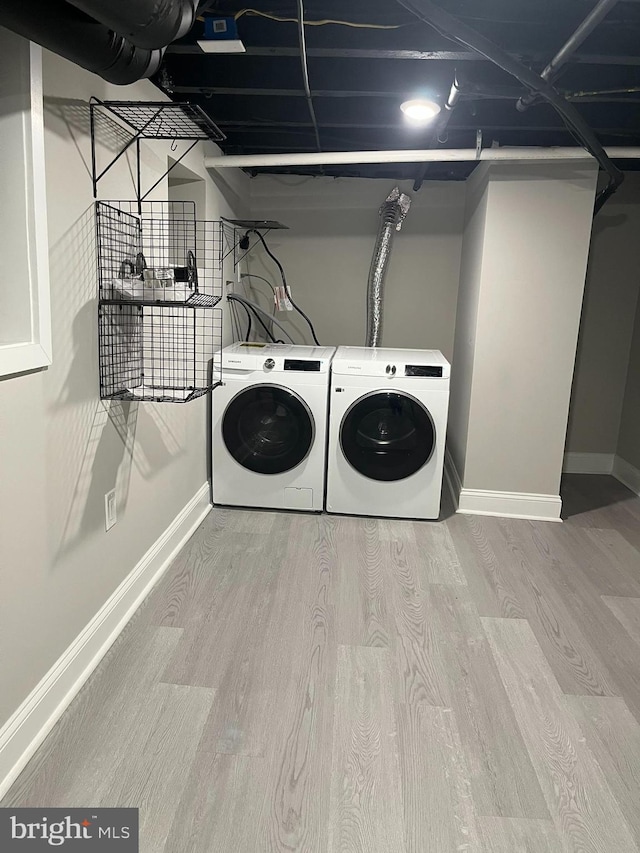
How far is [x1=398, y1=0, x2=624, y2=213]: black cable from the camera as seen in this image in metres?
1.81

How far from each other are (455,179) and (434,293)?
77cm

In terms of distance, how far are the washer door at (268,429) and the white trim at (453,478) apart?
1.00 meters

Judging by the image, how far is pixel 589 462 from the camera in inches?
183

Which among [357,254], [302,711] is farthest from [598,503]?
[302,711]

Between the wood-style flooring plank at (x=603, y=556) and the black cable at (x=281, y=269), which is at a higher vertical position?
the black cable at (x=281, y=269)

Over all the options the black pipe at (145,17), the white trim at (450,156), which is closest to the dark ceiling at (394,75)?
the white trim at (450,156)

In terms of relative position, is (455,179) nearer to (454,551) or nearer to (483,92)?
(483,92)

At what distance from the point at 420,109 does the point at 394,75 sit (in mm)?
177

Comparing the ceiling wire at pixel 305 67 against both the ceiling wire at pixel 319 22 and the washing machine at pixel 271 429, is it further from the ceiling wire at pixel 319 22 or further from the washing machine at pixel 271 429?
the washing machine at pixel 271 429

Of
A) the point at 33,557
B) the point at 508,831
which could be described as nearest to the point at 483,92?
the point at 33,557

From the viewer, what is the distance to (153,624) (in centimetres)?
240

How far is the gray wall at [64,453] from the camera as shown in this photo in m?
1.63

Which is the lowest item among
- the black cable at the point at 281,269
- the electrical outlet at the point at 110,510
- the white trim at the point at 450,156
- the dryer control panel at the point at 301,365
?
the electrical outlet at the point at 110,510

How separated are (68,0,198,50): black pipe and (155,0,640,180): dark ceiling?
1.77 ft
